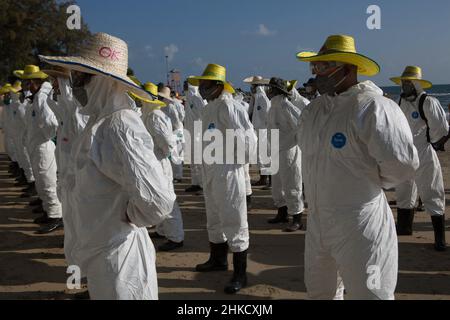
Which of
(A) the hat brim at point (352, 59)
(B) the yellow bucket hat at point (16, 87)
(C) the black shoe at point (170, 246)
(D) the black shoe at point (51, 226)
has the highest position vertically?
(B) the yellow bucket hat at point (16, 87)

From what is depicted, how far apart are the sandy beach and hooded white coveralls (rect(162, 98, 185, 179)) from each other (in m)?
3.24

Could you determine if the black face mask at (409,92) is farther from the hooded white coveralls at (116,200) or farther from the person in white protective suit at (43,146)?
the person in white protective suit at (43,146)

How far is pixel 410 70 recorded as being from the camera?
657 centimetres

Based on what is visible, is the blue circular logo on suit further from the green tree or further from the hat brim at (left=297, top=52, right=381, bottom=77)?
the green tree

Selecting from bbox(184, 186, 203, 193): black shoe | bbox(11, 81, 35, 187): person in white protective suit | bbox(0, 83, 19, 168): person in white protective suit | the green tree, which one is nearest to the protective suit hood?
bbox(184, 186, 203, 193): black shoe

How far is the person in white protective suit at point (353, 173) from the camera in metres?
2.75

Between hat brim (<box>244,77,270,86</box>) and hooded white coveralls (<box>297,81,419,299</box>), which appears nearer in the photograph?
hooded white coveralls (<box>297,81,419,299</box>)

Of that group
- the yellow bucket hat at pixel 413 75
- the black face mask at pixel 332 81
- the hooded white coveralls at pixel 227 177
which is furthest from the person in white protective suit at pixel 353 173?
the yellow bucket hat at pixel 413 75

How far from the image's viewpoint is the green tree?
96.6ft

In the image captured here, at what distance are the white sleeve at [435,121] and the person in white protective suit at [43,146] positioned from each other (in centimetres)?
552

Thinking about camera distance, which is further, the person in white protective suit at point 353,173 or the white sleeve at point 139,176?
the person in white protective suit at point 353,173

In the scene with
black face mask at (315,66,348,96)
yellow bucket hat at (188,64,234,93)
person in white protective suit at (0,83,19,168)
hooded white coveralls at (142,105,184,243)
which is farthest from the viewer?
person in white protective suit at (0,83,19,168)

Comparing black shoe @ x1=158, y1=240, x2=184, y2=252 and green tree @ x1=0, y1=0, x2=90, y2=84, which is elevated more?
green tree @ x1=0, y1=0, x2=90, y2=84

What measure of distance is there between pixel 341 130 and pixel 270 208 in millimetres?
6174
